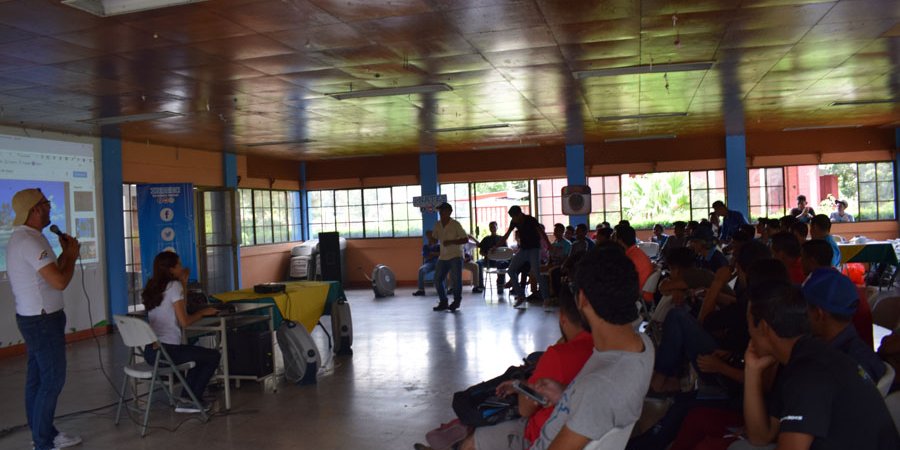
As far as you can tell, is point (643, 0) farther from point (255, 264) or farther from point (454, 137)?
point (255, 264)

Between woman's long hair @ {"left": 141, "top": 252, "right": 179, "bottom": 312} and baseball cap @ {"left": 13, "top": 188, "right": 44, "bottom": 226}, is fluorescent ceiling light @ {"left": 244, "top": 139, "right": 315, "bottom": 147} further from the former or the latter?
baseball cap @ {"left": 13, "top": 188, "right": 44, "bottom": 226}

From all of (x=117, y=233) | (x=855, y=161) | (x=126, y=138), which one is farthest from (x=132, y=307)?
(x=855, y=161)

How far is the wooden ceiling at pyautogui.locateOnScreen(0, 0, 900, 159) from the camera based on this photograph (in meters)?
4.88

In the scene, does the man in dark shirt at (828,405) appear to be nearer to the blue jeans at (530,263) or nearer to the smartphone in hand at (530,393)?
the smartphone in hand at (530,393)

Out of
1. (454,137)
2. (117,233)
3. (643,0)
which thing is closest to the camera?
(643,0)

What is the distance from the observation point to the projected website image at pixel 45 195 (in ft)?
25.8

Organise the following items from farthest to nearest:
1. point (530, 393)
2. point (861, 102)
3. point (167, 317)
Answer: point (861, 102)
point (167, 317)
point (530, 393)

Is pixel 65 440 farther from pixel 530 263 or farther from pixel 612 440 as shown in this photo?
pixel 530 263

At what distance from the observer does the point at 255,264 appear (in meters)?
13.8

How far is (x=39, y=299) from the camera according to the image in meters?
4.17

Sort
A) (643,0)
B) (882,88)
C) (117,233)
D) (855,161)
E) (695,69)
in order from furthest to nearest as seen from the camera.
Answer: (855,161), (117,233), (882,88), (695,69), (643,0)

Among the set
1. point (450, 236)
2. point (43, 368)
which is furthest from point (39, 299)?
point (450, 236)

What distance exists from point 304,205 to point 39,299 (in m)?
12.1

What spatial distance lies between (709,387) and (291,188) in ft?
43.9
